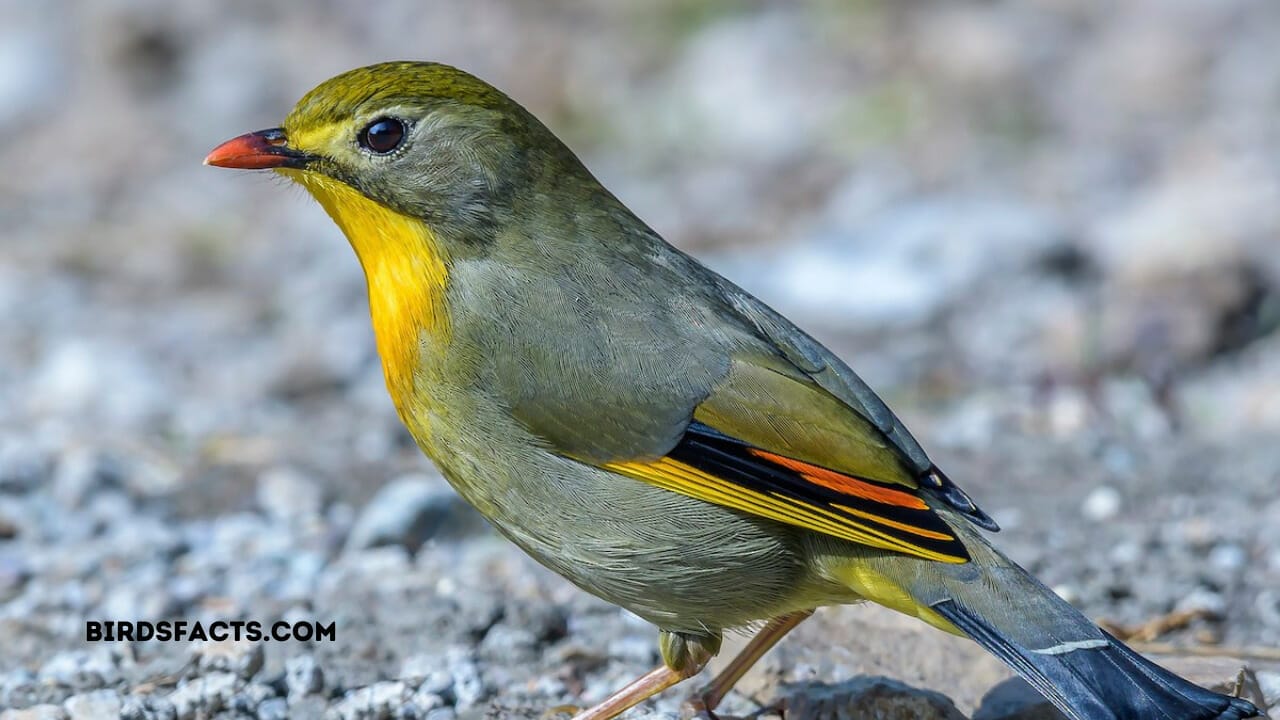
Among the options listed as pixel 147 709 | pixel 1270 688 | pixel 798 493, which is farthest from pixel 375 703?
pixel 1270 688

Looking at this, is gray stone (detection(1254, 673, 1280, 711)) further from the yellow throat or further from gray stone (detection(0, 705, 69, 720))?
gray stone (detection(0, 705, 69, 720))

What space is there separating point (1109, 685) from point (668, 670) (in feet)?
3.42

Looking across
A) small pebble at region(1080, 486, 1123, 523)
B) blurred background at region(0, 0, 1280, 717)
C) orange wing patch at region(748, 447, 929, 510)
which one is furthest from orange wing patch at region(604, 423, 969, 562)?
small pebble at region(1080, 486, 1123, 523)

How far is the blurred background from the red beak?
0.82ft

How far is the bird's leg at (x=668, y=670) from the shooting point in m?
3.98

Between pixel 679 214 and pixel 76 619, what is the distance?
17.3ft

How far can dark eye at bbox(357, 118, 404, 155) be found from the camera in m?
4.03

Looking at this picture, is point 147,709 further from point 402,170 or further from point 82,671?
point 402,170

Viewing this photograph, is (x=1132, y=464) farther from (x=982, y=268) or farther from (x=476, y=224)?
(x=476, y=224)

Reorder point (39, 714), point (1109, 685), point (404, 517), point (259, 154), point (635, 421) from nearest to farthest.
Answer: point (1109, 685), point (635, 421), point (39, 714), point (259, 154), point (404, 517)

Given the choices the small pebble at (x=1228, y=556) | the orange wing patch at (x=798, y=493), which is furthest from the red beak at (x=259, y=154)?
the small pebble at (x=1228, y=556)

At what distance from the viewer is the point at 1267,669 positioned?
Result: 4363 mm

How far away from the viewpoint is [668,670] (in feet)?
13.2

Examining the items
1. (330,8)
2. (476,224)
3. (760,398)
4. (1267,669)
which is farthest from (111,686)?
(330,8)
